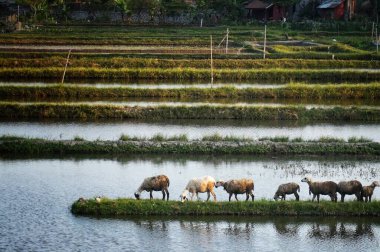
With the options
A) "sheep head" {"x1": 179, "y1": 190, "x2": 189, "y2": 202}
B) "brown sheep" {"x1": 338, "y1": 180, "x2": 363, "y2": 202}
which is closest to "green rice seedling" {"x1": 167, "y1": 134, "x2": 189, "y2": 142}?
"sheep head" {"x1": 179, "y1": 190, "x2": 189, "y2": 202}

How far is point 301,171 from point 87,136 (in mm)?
6227

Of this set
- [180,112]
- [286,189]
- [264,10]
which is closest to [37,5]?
[264,10]

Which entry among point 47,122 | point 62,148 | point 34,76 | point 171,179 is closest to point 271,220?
point 171,179

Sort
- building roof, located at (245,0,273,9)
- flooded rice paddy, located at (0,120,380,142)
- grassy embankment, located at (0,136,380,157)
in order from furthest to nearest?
building roof, located at (245,0,273,9) < flooded rice paddy, located at (0,120,380,142) < grassy embankment, located at (0,136,380,157)

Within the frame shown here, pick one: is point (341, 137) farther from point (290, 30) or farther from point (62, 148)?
point (290, 30)

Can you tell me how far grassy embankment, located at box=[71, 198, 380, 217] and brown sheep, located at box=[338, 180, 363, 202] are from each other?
1.08 feet

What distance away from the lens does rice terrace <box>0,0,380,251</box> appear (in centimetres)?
1336

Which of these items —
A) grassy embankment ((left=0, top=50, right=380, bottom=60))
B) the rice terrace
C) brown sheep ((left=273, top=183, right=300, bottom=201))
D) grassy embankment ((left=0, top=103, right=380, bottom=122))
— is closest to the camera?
the rice terrace

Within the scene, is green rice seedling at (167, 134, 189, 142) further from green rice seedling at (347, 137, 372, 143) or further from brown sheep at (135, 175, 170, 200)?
brown sheep at (135, 175, 170, 200)

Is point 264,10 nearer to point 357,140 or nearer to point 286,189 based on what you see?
point 357,140

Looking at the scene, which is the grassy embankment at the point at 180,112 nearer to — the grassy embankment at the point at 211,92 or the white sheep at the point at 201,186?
the grassy embankment at the point at 211,92

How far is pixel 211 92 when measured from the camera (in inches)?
1041

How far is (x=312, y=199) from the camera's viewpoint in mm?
14570

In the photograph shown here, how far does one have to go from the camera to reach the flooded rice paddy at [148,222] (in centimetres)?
1260
